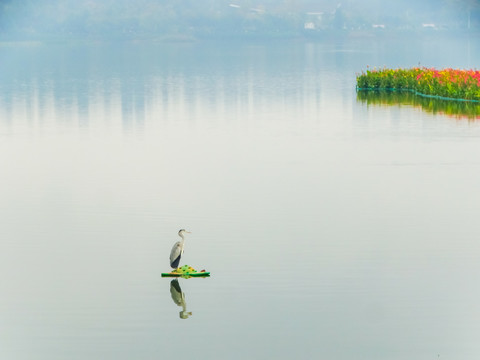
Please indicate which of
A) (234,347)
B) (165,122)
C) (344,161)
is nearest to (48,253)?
(234,347)

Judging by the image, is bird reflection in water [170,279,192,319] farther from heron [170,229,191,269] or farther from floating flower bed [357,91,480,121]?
floating flower bed [357,91,480,121]

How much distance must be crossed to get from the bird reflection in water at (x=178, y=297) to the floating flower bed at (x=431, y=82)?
3497cm

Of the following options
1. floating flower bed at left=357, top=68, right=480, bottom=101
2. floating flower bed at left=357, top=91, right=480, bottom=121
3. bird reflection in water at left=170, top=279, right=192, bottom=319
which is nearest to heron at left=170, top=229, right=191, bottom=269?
bird reflection in water at left=170, top=279, right=192, bottom=319

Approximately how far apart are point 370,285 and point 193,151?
16.7 m

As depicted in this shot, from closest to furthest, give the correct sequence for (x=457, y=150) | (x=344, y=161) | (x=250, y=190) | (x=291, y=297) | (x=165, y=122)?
1. (x=291, y=297)
2. (x=250, y=190)
3. (x=344, y=161)
4. (x=457, y=150)
5. (x=165, y=122)

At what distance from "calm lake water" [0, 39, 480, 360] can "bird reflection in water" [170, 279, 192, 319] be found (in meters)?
0.06

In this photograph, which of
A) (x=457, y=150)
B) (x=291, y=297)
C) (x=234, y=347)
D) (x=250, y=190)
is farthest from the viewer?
(x=457, y=150)

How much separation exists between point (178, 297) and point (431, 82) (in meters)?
40.7

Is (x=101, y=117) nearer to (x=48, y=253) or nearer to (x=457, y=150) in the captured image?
(x=457, y=150)

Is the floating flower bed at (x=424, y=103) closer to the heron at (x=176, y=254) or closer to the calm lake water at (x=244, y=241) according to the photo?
the calm lake water at (x=244, y=241)

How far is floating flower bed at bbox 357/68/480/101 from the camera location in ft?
165

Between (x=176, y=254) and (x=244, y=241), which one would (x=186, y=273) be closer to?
(x=176, y=254)

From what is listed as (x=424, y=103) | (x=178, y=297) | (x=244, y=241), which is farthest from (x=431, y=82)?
(x=178, y=297)

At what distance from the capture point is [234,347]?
43.5ft
